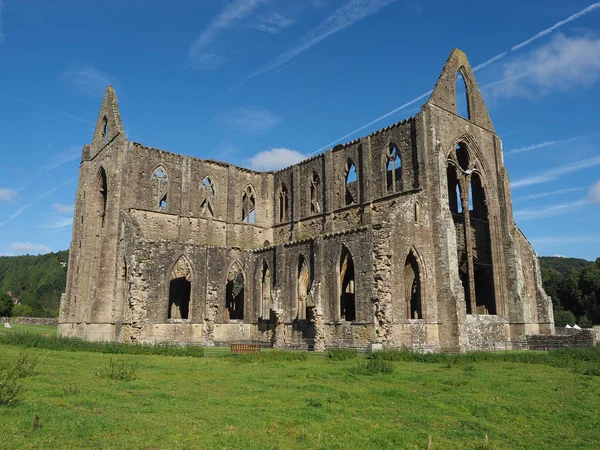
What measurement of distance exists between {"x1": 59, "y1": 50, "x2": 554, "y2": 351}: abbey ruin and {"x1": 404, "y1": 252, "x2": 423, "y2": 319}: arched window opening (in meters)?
0.13

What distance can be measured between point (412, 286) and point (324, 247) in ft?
21.4

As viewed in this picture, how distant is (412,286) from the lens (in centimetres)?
2903

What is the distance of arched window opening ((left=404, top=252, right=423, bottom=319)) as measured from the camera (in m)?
24.4

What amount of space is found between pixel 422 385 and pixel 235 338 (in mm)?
19303

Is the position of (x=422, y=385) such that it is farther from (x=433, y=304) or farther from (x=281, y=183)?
(x=281, y=183)

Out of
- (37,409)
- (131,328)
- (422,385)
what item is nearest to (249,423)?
(37,409)

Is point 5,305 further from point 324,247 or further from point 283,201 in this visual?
point 324,247

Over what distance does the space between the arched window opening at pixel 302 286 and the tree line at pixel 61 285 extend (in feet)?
123

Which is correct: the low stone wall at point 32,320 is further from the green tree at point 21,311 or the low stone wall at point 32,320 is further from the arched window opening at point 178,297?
the arched window opening at point 178,297

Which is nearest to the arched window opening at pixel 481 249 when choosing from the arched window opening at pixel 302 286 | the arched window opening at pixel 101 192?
the arched window opening at pixel 302 286

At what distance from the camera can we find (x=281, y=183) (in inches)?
1407

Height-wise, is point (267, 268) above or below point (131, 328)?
above

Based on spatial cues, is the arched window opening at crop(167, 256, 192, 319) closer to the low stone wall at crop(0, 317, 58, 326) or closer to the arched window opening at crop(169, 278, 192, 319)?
the arched window opening at crop(169, 278, 192, 319)

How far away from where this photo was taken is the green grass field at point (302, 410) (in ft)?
22.4
